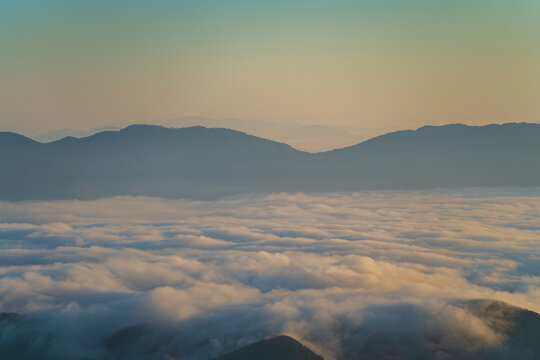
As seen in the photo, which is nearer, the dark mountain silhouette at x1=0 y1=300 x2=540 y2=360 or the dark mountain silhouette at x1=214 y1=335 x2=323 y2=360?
the dark mountain silhouette at x1=214 y1=335 x2=323 y2=360

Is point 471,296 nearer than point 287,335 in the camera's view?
No

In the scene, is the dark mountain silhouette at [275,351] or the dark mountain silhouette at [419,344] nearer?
the dark mountain silhouette at [275,351]

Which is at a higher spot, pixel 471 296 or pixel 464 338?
pixel 471 296

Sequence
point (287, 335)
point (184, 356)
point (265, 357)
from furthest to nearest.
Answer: point (184, 356)
point (287, 335)
point (265, 357)

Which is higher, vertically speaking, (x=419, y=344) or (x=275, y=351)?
(x=275, y=351)

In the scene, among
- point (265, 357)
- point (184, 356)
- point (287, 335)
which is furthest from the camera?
point (184, 356)

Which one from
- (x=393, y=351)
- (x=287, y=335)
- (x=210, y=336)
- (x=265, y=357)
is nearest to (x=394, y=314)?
(x=393, y=351)

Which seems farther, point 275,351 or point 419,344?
point 419,344

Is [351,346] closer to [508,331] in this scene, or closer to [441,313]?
[441,313]
